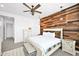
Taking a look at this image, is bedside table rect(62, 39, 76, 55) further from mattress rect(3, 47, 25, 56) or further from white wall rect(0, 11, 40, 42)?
mattress rect(3, 47, 25, 56)

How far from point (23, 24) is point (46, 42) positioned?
589 mm

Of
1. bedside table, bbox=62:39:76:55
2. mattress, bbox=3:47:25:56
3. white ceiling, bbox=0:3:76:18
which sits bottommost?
mattress, bbox=3:47:25:56

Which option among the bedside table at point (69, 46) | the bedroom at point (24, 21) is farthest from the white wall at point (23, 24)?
the bedside table at point (69, 46)

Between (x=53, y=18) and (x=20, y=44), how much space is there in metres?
0.86

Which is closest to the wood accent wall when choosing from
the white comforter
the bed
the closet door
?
the bed

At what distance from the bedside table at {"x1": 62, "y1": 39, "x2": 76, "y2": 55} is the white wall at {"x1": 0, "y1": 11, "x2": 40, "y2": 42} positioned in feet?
1.88

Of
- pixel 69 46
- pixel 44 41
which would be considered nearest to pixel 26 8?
pixel 44 41

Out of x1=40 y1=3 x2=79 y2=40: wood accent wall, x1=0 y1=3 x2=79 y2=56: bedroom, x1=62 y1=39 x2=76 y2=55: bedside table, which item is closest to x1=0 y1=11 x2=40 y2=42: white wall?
x1=0 y1=3 x2=79 y2=56: bedroom

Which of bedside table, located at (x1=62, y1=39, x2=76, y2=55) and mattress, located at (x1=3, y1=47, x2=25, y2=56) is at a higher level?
bedside table, located at (x1=62, y1=39, x2=76, y2=55)

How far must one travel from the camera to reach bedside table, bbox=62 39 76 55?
1.47 meters

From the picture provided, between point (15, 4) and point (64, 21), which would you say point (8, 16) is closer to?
point (15, 4)

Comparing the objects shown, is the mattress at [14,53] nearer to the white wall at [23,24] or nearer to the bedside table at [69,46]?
the white wall at [23,24]

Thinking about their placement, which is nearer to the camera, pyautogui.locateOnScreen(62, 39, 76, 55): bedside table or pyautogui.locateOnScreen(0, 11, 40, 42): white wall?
pyautogui.locateOnScreen(62, 39, 76, 55): bedside table

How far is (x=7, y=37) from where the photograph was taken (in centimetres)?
155
